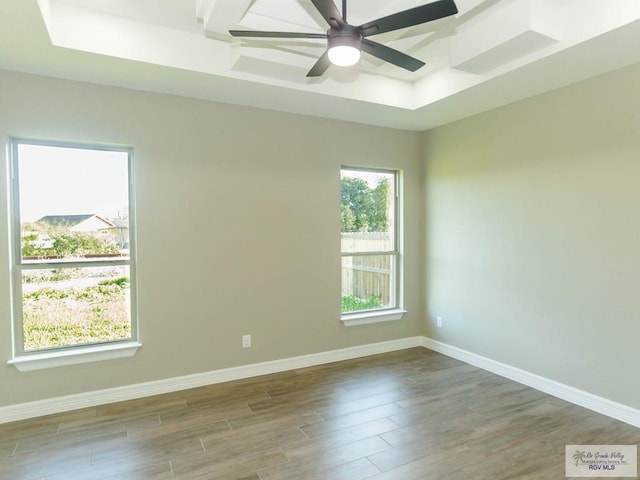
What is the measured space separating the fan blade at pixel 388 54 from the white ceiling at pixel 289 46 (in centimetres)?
53

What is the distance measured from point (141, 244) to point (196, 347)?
106 cm

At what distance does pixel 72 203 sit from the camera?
3.18 m

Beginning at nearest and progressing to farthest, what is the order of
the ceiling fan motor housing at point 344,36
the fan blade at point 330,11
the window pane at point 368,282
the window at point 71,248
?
the fan blade at point 330,11, the ceiling fan motor housing at point 344,36, the window at point 71,248, the window pane at point 368,282

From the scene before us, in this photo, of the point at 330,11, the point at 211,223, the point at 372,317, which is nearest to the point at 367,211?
the point at 372,317

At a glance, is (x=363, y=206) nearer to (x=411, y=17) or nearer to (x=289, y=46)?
(x=289, y=46)

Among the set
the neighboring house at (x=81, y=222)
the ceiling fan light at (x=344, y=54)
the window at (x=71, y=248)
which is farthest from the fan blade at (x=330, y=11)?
the neighboring house at (x=81, y=222)

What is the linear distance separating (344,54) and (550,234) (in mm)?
2475

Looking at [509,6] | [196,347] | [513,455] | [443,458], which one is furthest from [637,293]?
[196,347]

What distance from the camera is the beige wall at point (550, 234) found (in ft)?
9.43

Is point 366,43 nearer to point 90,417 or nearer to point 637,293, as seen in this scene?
point 637,293

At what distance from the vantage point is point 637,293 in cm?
281

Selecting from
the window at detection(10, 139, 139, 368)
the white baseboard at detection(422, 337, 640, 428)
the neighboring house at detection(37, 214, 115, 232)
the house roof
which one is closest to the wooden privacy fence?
the white baseboard at detection(422, 337, 640, 428)

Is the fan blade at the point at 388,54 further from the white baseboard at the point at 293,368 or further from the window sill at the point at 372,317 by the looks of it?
the white baseboard at the point at 293,368

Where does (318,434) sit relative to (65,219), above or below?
below
